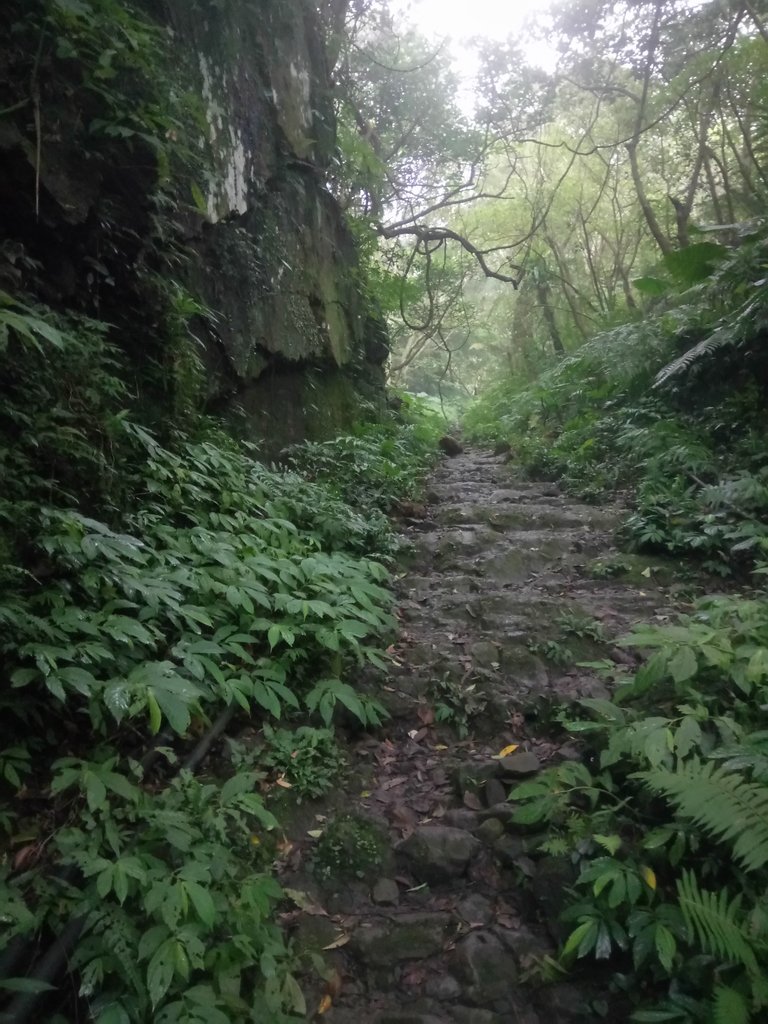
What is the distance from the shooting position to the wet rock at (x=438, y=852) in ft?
9.53

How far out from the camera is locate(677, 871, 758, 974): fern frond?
1958 millimetres

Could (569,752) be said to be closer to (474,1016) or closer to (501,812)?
(501,812)

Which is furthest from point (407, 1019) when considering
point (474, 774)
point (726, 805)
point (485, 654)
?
point (485, 654)

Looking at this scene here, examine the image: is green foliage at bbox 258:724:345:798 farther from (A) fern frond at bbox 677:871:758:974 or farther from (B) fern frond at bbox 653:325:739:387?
(B) fern frond at bbox 653:325:739:387

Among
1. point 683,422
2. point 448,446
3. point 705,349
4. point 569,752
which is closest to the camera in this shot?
point 569,752

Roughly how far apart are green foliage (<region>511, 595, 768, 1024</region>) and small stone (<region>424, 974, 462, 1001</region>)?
0.43m

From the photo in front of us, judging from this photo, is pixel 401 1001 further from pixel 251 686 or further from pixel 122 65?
pixel 122 65

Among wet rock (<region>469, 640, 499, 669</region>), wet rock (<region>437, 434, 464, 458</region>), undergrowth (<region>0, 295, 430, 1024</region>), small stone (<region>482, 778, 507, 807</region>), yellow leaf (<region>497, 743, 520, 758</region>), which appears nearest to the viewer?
undergrowth (<region>0, 295, 430, 1024</region>)

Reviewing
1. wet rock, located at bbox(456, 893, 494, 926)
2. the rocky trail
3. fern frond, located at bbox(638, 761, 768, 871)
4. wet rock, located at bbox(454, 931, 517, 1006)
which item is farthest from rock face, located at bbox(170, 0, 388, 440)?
fern frond, located at bbox(638, 761, 768, 871)

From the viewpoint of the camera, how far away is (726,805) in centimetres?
223

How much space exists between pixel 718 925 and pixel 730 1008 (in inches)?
8.1

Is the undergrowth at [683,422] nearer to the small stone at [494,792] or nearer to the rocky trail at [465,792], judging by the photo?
the rocky trail at [465,792]

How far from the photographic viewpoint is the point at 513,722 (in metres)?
3.78

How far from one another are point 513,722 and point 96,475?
2.69 meters
